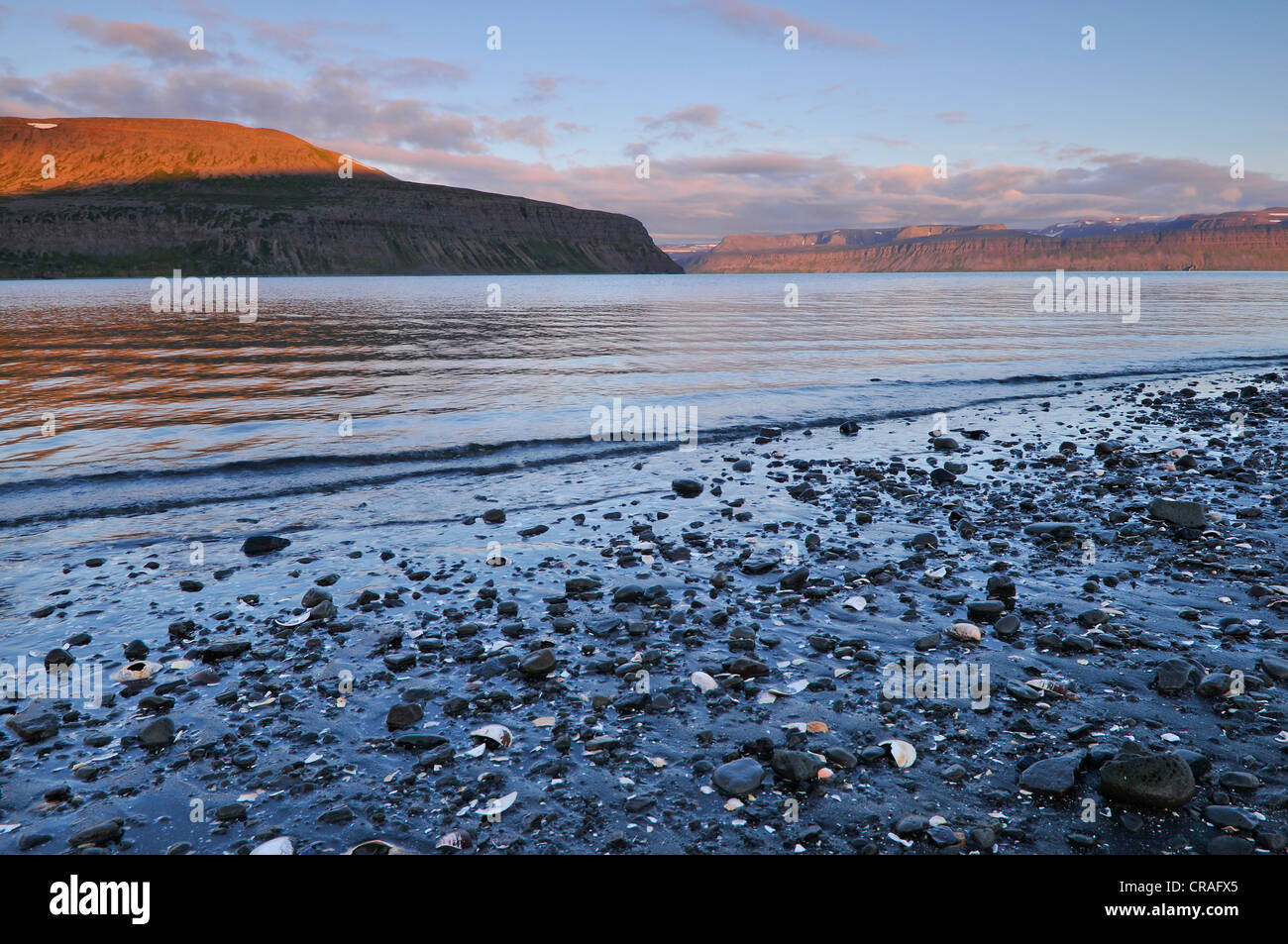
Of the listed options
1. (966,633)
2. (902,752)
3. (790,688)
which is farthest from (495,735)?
(966,633)

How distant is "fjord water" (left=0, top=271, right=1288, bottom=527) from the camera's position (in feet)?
54.4

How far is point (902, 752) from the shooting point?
19.4 ft

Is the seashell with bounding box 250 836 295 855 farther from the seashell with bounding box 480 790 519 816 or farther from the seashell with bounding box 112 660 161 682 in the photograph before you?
the seashell with bounding box 112 660 161 682

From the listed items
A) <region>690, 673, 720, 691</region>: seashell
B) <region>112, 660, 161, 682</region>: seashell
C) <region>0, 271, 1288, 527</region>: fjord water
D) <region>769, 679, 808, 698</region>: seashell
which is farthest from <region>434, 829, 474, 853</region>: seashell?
<region>0, 271, 1288, 527</region>: fjord water

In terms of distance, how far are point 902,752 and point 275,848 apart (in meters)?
4.62

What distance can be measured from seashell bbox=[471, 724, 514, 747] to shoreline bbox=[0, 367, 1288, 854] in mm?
90

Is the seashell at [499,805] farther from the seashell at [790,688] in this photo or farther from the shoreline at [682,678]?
the seashell at [790,688]

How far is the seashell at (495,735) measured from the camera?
620 cm

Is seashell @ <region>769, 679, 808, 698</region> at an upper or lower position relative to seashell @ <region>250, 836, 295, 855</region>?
upper

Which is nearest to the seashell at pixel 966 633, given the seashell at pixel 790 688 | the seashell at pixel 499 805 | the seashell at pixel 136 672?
the seashell at pixel 790 688

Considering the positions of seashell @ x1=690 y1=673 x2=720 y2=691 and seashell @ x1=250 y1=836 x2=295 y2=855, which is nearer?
seashell @ x1=250 y1=836 x2=295 y2=855
